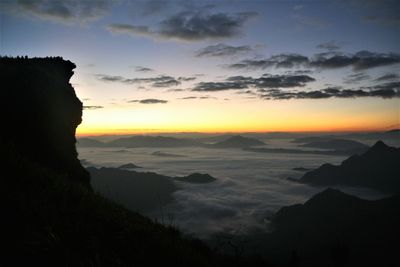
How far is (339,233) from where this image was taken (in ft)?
502

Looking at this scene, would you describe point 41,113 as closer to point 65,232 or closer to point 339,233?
point 65,232

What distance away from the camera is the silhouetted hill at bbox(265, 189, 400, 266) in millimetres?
126188

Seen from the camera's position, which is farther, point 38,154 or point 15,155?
point 38,154

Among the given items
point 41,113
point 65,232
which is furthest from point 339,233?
point 65,232

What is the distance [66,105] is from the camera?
22297mm

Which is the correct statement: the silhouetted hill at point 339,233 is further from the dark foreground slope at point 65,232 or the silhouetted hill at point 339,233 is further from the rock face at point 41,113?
the dark foreground slope at point 65,232

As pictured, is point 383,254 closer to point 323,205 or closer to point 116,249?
point 323,205

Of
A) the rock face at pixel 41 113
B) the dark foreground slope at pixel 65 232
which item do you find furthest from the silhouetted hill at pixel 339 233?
the dark foreground slope at pixel 65 232

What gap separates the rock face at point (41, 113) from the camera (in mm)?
Result: 15984

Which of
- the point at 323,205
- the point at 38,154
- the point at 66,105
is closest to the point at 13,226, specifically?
the point at 38,154

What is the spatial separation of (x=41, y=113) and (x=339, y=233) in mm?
162136

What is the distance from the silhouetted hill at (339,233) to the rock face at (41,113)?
10251cm

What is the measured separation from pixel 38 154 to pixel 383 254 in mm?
143520

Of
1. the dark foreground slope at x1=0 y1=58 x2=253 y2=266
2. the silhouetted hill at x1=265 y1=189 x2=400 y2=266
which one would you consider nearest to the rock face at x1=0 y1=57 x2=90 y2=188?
the dark foreground slope at x1=0 y1=58 x2=253 y2=266
